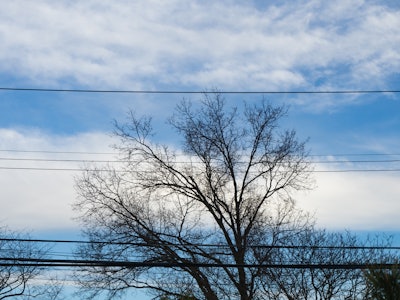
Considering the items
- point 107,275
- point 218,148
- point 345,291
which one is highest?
point 218,148

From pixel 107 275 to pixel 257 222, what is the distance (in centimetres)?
663

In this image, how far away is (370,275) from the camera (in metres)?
11.9

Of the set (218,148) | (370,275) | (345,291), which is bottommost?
(370,275)

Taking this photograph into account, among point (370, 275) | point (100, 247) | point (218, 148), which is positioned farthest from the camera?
point (218, 148)

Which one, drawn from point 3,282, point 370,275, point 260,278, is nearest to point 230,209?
point 260,278

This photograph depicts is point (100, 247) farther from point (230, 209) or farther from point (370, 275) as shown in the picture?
point (370, 275)

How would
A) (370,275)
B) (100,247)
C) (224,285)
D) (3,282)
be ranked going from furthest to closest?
(3,282), (224,285), (100,247), (370,275)

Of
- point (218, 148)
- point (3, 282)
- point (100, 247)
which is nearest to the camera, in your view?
point (100, 247)

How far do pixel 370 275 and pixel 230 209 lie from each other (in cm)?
1582

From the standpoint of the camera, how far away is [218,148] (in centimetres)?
2767

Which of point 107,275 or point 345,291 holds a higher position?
point 107,275

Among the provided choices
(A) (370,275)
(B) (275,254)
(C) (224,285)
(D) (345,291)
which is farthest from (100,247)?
(A) (370,275)

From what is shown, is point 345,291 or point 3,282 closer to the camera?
point 345,291

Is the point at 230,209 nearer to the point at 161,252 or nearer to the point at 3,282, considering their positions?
the point at 161,252
